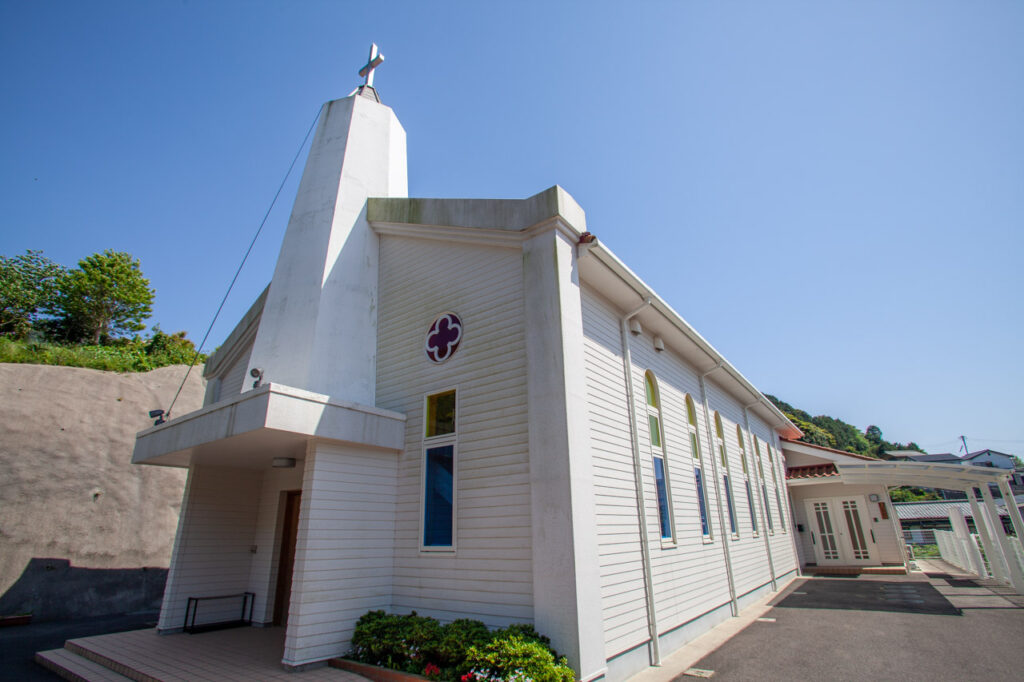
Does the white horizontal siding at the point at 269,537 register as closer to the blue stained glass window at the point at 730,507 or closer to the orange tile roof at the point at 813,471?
the blue stained glass window at the point at 730,507

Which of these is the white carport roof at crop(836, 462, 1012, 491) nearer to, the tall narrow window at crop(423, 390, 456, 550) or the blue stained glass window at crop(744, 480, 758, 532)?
the blue stained glass window at crop(744, 480, 758, 532)

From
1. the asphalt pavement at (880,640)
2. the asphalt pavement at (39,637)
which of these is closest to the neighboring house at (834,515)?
the asphalt pavement at (880,640)

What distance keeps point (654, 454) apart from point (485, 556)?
382 cm

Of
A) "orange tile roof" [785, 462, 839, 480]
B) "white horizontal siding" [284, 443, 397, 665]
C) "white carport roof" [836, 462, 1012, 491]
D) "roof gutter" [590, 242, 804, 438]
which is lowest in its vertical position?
"white horizontal siding" [284, 443, 397, 665]

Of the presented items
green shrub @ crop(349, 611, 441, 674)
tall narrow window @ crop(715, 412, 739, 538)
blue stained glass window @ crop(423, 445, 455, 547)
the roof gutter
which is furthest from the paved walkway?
the roof gutter

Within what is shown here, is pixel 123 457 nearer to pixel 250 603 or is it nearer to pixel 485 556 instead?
pixel 250 603

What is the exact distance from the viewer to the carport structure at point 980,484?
1124cm

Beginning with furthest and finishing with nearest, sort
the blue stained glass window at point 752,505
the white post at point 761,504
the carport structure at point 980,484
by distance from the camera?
the white post at point 761,504, the blue stained glass window at point 752,505, the carport structure at point 980,484

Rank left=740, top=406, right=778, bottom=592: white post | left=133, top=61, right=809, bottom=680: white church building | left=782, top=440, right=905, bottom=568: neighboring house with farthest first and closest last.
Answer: left=782, top=440, right=905, bottom=568: neighboring house, left=740, top=406, right=778, bottom=592: white post, left=133, top=61, right=809, bottom=680: white church building

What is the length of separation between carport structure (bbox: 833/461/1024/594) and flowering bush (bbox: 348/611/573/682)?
12059 mm

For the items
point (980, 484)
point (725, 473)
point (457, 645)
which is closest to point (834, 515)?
point (980, 484)

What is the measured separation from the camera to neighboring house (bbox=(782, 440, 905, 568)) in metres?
18.3

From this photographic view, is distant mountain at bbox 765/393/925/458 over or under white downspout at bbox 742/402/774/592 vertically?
over

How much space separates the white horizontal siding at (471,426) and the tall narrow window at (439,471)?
0.13m
